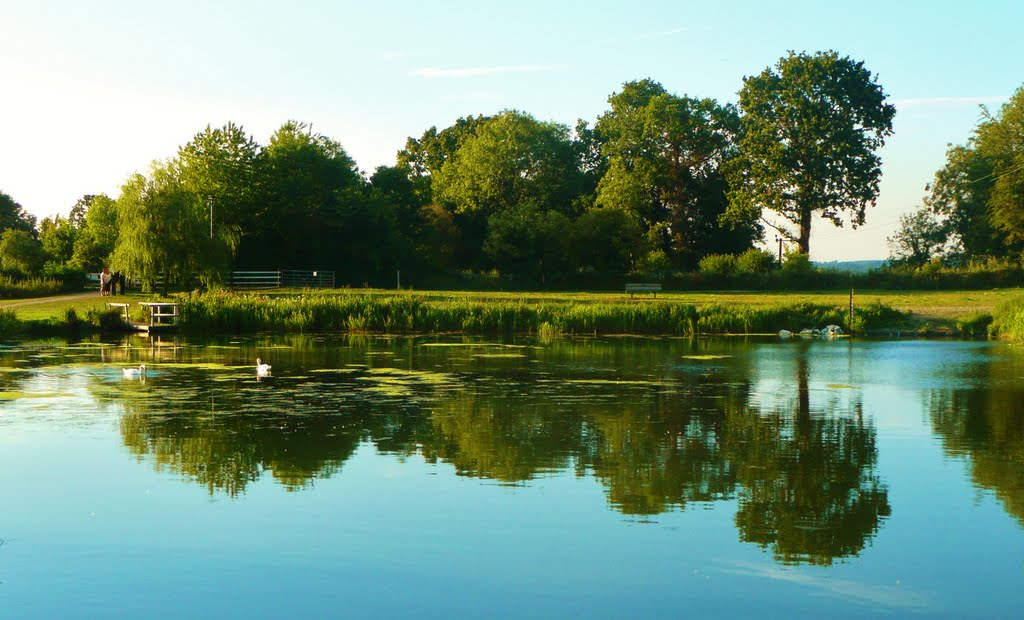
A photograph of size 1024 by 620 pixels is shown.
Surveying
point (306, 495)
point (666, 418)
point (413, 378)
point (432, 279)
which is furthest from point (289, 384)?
point (432, 279)

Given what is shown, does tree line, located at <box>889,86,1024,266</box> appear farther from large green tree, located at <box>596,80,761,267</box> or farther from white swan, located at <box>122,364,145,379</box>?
white swan, located at <box>122,364,145,379</box>

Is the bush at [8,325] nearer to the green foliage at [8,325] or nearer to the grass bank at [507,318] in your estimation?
the green foliage at [8,325]

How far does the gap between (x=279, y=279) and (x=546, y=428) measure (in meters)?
53.1

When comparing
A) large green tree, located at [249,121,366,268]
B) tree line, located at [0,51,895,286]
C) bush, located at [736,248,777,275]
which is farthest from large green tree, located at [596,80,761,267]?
large green tree, located at [249,121,366,268]

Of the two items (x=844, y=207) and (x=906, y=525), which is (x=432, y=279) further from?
(x=906, y=525)

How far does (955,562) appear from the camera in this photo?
10.2 metres

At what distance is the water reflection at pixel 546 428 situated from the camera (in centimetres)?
1291

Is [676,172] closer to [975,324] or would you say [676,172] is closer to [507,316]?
[975,324]

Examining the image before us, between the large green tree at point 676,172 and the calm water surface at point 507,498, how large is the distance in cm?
6388

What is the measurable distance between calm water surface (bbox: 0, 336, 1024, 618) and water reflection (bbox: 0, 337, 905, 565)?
0.25ft

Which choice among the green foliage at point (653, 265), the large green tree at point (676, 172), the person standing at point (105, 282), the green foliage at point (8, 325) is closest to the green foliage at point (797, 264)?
the green foliage at point (653, 265)

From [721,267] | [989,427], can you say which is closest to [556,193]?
[721,267]

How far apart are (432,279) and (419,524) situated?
70276 millimetres

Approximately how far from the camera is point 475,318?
4294cm
